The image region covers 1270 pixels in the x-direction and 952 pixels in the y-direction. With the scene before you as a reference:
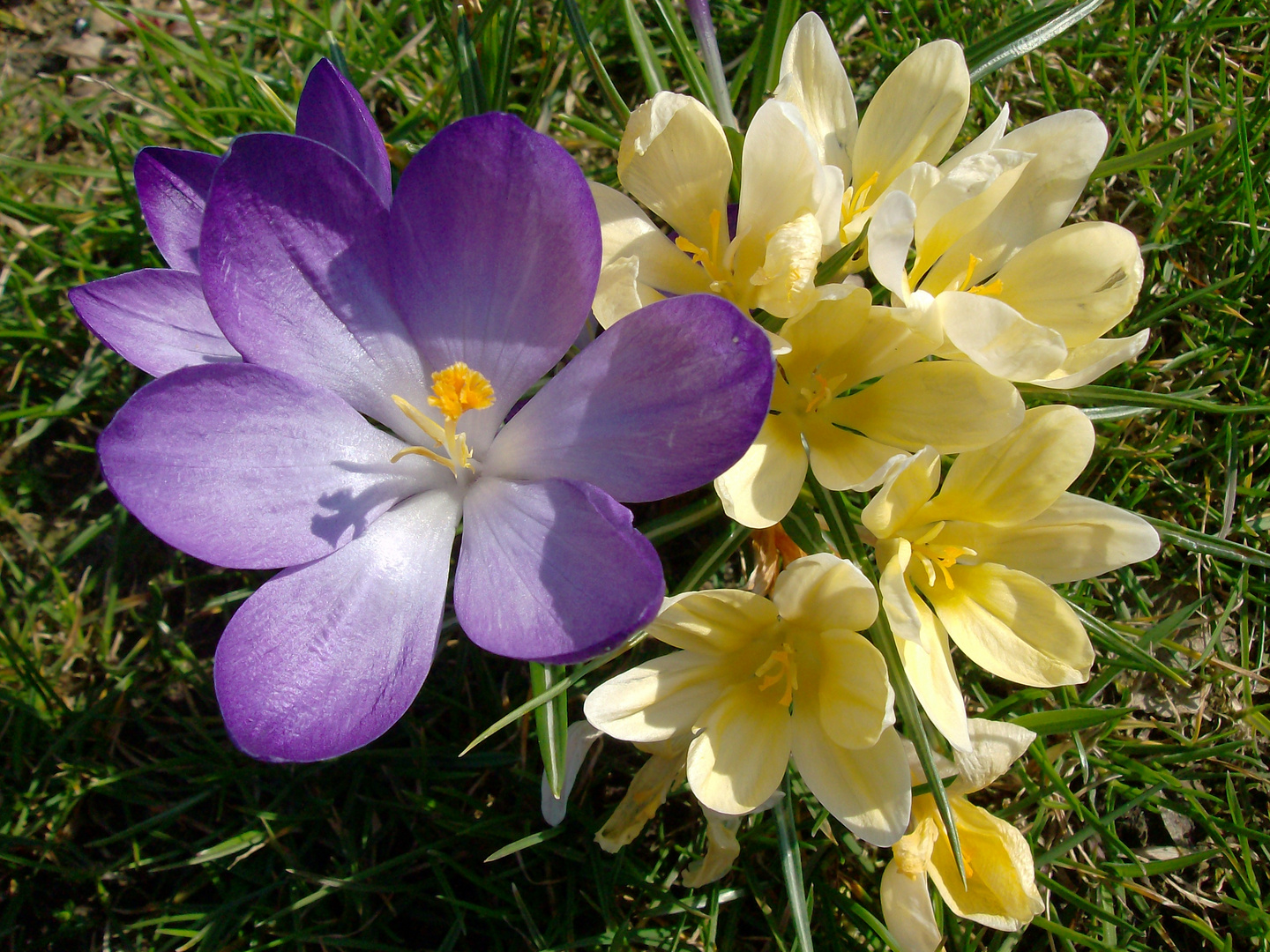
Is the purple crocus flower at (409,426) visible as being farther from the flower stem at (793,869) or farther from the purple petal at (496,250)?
the flower stem at (793,869)

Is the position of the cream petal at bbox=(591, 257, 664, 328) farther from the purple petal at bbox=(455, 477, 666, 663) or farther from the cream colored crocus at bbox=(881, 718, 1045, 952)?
the cream colored crocus at bbox=(881, 718, 1045, 952)

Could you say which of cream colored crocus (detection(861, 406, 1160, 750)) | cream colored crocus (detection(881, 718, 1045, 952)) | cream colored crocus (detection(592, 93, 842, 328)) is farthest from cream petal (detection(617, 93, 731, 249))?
cream colored crocus (detection(881, 718, 1045, 952))

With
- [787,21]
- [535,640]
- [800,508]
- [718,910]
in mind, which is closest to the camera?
[535,640]

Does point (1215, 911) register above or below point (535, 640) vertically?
below

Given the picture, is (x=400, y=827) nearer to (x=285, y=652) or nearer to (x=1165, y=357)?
(x=285, y=652)

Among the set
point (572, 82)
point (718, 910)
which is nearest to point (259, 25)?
point (572, 82)

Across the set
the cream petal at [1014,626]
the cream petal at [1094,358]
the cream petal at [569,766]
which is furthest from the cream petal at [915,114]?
the cream petal at [569,766]

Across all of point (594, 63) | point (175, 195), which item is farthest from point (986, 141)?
point (175, 195)
